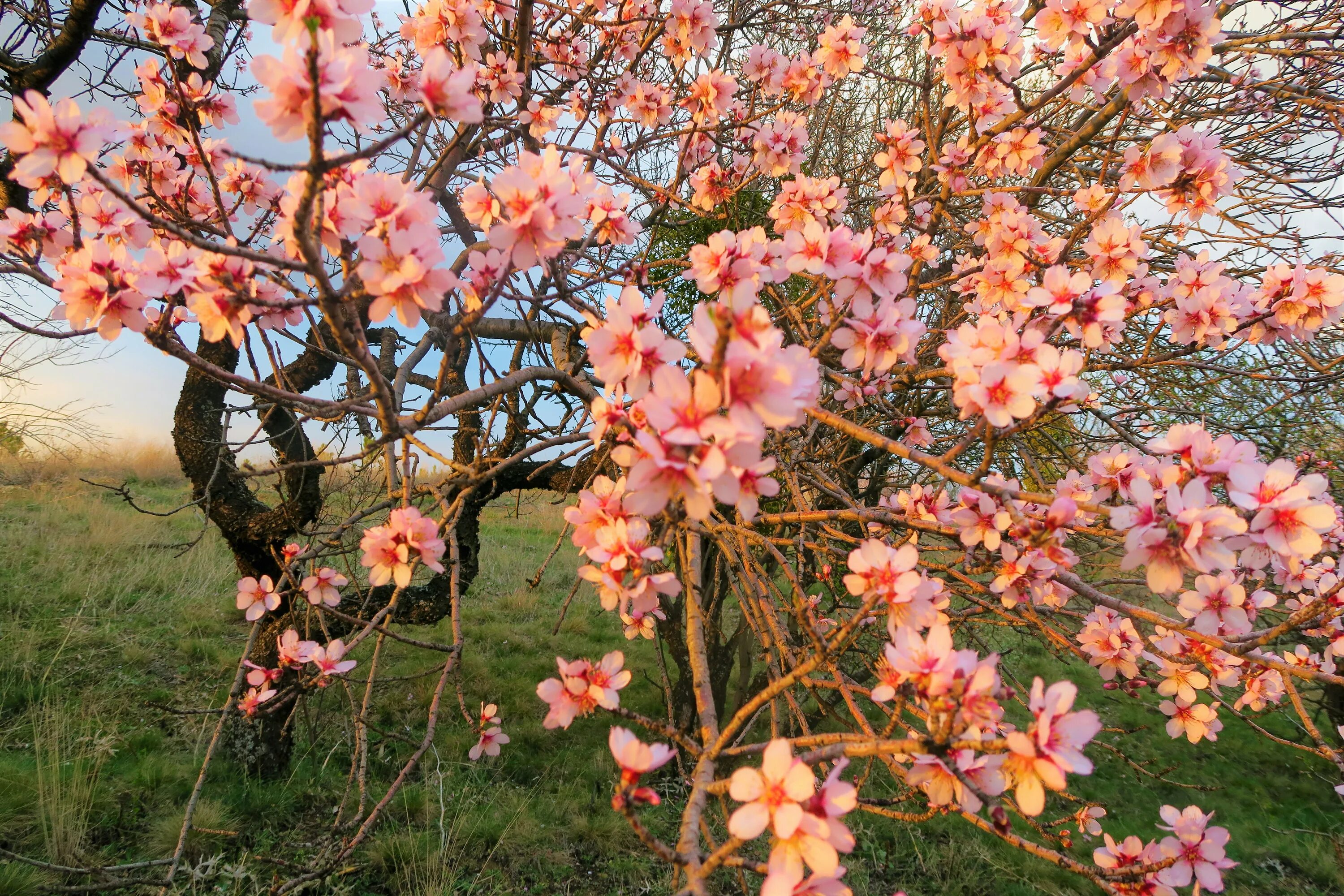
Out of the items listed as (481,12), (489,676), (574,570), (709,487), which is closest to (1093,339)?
(709,487)

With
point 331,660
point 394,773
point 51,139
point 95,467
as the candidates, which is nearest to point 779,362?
point 51,139

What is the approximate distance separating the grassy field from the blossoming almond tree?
38cm

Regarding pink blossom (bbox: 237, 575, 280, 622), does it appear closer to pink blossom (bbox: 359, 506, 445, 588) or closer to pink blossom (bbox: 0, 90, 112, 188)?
pink blossom (bbox: 359, 506, 445, 588)

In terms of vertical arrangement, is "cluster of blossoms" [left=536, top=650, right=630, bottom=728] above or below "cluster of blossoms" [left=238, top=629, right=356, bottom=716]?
above

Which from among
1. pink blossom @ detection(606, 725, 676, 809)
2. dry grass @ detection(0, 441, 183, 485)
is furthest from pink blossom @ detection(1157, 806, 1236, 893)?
dry grass @ detection(0, 441, 183, 485)

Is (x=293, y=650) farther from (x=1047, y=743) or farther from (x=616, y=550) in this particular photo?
(x=1047, y=743)

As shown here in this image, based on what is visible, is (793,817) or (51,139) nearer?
(793,817)

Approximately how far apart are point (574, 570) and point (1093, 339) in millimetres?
6521

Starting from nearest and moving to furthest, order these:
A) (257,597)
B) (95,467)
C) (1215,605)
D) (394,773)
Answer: (1215,605) < (257,597) < (394,773) < (95,467)

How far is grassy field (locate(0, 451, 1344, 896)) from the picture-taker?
269 centimetres

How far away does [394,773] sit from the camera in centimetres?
346

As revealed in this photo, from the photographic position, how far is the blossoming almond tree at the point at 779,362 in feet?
2.52

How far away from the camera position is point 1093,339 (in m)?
1.26

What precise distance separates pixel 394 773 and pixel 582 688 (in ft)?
9.80
